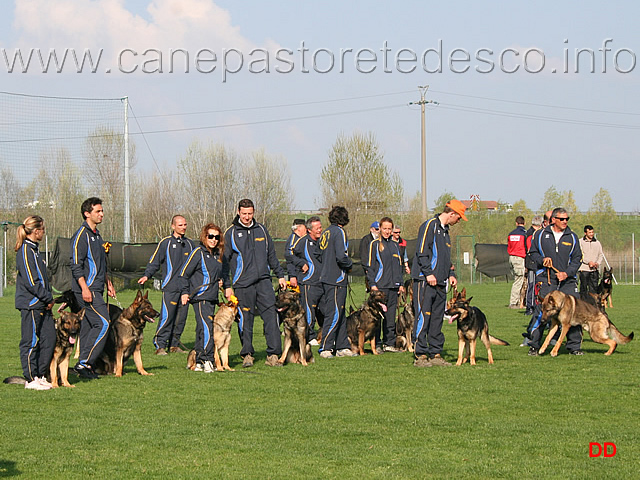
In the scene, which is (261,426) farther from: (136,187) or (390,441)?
(136,187)

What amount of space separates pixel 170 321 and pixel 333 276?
243 centimetres

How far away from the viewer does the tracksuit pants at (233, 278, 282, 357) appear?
9406 millimetres

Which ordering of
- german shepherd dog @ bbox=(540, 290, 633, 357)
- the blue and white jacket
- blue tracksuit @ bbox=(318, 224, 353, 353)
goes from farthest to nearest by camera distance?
blue tracksuit @ bbox=(318, 224, 353, 353) → german shepherd dog @ bbox=(540, 290, 633, 357) → the blue and white jacket

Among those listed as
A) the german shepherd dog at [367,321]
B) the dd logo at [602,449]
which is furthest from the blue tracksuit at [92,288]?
the dd logo at [602,449]

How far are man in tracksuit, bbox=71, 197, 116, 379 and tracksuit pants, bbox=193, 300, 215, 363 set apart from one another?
1.12 metres

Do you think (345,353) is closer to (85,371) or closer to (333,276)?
(333,276)

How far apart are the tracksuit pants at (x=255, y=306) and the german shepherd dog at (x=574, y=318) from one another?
142 inches

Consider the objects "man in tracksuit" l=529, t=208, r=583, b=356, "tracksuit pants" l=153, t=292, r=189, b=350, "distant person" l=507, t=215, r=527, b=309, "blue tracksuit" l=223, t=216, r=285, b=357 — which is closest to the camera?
"blue tracksuit" l=223, t=216, r=285, b=357

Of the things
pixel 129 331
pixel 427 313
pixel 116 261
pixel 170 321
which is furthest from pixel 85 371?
pixel 116 261

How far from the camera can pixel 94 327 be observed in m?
8.59

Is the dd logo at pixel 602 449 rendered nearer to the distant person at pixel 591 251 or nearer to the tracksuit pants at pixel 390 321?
the tracksuit pants at pixel 390 321

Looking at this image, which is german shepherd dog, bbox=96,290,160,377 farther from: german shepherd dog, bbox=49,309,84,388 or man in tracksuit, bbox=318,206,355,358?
man in tracksuit, bbox=318,206,355,358

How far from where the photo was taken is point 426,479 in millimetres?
4660

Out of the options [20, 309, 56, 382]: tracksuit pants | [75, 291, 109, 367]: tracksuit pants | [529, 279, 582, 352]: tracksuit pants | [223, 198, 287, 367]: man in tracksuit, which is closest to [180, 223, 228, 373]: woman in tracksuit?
[223, 198, 287, 367]: man in tracksuit
